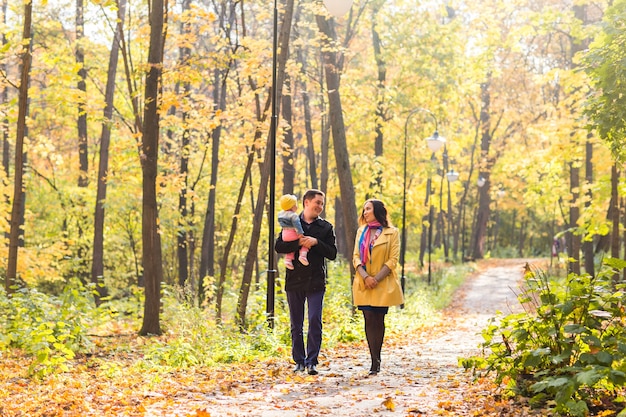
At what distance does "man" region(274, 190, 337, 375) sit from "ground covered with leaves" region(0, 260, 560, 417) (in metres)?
0.58

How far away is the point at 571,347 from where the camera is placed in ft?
19.4

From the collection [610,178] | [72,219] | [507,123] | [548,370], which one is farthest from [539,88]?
[548,370]

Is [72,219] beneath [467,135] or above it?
beneath

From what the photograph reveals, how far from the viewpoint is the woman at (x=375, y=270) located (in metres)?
8.34

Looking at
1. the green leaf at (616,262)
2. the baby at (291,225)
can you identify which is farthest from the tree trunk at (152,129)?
the green leaf at (616,262)

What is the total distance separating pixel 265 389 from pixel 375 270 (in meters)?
1.79

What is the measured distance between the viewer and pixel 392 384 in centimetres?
805

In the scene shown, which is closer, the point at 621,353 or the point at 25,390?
the point at 621,353

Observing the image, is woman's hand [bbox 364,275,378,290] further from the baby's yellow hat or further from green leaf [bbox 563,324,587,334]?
green leaf [bbox 563,324,587,334]

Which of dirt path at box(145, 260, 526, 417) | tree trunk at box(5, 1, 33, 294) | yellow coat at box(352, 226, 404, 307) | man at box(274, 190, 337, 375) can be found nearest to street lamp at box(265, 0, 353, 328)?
dirt path at box(145, 260, 526, 417)

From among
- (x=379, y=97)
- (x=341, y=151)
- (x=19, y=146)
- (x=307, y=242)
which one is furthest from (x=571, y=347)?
(x=379, y=97)

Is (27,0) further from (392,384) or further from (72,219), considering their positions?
(72,219)

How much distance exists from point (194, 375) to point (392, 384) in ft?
7.98

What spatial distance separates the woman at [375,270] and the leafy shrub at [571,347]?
186 centimetres
